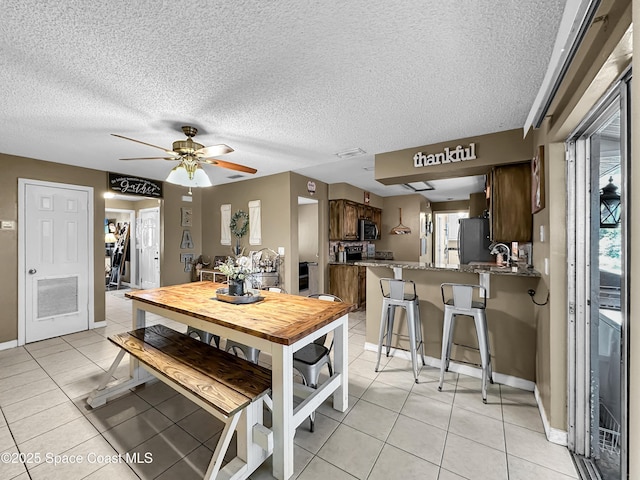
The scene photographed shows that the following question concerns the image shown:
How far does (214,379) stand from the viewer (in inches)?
66.7

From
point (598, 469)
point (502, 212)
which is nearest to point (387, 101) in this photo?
point (502, 212)

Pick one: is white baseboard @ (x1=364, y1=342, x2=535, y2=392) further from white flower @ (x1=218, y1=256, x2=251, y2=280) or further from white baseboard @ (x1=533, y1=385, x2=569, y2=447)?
white flower @ (x1=218, y1=256, x2=251, y2=280)

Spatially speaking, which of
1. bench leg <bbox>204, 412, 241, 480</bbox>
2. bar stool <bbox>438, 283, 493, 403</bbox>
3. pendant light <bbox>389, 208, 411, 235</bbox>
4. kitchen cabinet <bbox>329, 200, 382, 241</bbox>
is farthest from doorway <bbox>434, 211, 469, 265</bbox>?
bench leg <bbox>204, 412, 241, 480</bbox>

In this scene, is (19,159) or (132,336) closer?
(132,336)

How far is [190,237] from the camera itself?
562cm

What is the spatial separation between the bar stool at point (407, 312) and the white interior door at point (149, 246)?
18.2 ft

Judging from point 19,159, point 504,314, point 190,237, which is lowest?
point 504,314

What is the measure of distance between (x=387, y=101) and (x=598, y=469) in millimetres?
2755

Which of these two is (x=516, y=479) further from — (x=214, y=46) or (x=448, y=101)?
(x=214, y=46)

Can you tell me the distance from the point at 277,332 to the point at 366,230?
4.82 meters

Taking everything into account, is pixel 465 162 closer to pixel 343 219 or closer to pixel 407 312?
pixel 407 312

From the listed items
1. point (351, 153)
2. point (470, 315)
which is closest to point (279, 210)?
point (351, 153)

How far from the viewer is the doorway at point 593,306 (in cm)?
166

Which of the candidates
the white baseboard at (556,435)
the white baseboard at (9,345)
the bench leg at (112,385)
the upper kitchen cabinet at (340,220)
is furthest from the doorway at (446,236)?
the white baseboard at (9,345)
